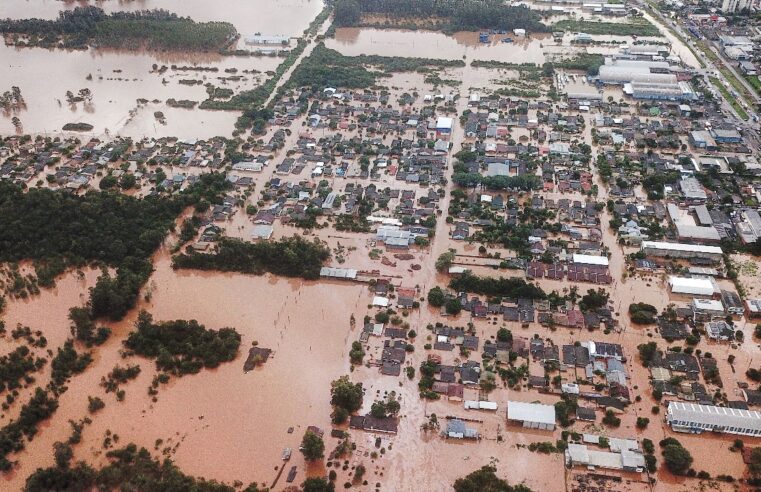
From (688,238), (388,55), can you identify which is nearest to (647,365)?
(688,238)

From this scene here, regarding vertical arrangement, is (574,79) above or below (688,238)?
above

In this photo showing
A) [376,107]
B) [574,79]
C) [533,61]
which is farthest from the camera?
[533,61]

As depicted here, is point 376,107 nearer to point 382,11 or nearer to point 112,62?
point 382,11

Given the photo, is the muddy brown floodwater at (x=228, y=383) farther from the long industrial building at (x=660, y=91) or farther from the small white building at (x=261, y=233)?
the long industrial building at (x=660, y=91)

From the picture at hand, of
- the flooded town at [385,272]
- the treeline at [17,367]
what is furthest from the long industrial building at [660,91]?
the treeline at [17,367]

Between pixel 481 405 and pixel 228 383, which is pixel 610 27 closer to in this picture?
pixel 481 405

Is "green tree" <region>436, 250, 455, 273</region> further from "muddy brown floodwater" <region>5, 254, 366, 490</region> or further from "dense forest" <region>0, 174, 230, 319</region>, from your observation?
"dense forest" <region>0, 174, 230, 319</region>

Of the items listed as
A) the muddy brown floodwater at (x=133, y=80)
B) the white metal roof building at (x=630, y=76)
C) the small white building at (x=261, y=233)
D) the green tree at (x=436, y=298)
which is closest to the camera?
the green tree at (x=436, y=298)
